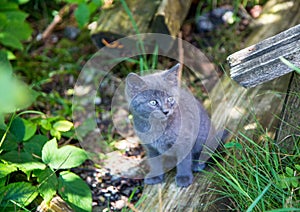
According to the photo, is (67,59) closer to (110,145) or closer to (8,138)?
(110,145)

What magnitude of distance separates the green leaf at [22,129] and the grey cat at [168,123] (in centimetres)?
67

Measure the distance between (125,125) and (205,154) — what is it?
90 centimetres

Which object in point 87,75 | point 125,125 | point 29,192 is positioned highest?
point 29,192

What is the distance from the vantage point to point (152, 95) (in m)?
2.39

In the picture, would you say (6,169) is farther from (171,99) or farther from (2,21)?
(2,21)

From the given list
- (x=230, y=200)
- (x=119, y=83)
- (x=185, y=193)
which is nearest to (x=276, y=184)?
(x=230, y=200)

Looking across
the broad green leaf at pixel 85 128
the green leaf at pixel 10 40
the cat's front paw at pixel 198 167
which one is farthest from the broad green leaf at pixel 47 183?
the green leaf at pixel 10 40

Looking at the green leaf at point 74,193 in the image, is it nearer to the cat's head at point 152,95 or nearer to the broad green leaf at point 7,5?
the cat's head at point 152,95

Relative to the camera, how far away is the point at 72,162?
2482mm

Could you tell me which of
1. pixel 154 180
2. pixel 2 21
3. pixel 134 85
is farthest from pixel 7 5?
pixel 154 180

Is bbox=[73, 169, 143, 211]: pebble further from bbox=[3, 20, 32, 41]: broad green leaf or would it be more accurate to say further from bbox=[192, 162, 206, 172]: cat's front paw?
bbox=[3, 20, 32, 41]: broad green leaf

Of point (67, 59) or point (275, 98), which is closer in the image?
point (275, 98)

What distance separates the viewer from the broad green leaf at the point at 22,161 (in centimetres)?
244

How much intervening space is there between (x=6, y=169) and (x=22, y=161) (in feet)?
0.46
